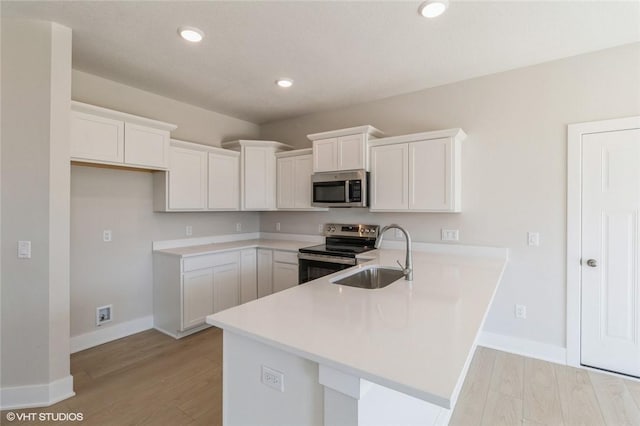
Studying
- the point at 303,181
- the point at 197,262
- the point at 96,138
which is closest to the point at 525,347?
the point at 303,181

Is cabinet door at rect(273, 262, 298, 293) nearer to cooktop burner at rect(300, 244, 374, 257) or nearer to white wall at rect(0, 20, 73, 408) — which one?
cooktop burner at rect(300, 244, 374, 257)

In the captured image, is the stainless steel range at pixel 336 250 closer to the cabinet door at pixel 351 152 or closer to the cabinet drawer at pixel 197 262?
the cabinet door at pixel 351 152

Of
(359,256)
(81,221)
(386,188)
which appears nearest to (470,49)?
(386,188)

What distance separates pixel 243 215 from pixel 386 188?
7.42 feet

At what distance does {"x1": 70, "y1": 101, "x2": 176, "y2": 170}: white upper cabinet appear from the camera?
2.52 m

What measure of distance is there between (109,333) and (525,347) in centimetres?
411

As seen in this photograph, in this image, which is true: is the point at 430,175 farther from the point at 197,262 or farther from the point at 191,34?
the point at 197,262

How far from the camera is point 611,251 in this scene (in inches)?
97.7

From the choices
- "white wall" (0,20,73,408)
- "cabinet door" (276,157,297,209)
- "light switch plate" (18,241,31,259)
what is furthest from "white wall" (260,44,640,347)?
"light switch plate" (18,241,31,259)

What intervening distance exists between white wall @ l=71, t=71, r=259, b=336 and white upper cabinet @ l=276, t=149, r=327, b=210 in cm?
115

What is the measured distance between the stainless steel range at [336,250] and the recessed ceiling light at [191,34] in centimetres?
221

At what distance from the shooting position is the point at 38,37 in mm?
2092

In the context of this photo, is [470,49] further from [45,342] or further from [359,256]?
[45,342]

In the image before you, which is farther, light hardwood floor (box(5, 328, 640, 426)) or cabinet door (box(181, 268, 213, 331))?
cabinet door (box(181, 268, 213, 331))
